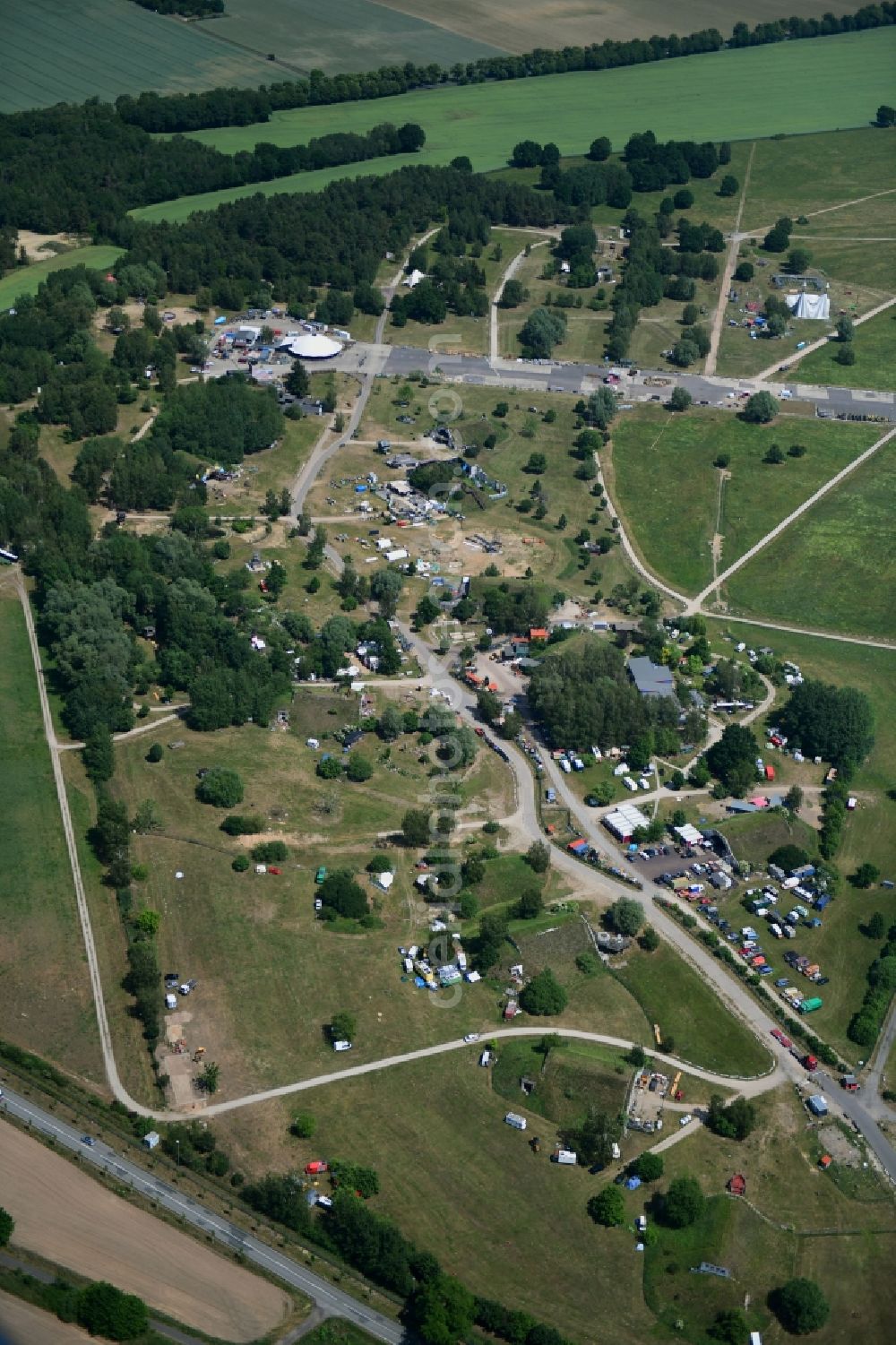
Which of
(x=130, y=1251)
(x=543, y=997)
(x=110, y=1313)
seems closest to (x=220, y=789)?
(x=543, y=997)

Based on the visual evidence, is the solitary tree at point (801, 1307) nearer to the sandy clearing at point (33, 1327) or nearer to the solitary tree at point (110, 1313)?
the solitary tree at point (110, 1313)

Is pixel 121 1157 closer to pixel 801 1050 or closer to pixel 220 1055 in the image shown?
pixel 220 1055

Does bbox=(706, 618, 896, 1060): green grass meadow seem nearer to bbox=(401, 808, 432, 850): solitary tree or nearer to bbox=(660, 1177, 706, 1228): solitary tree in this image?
bbox=(660, 1177, 706, 1228): solitary tree

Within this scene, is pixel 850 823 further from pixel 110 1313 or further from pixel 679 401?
pixel 110 1313

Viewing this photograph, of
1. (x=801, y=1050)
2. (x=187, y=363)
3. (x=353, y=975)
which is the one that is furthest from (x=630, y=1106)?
(x=187, y=363)

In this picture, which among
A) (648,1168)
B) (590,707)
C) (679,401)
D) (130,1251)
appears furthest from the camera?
(679,401)

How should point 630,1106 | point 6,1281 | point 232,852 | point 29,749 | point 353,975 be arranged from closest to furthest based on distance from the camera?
point 6,1281
point 630,1106
point 353,975
point 232,852
point 29,749
